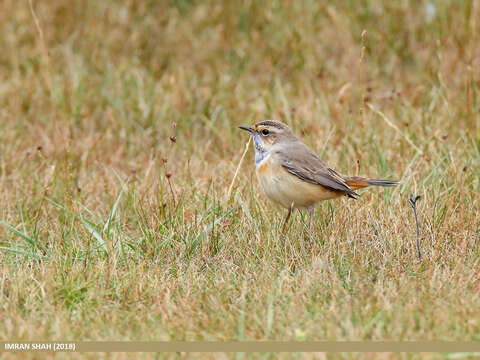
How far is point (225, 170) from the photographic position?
6.24 metres

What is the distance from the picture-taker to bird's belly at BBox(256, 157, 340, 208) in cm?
519

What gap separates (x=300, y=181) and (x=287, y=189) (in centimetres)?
14

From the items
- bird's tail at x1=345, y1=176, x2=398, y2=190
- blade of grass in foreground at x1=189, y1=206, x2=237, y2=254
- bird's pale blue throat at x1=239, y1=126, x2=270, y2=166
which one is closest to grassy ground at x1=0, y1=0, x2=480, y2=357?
blade of grass in foreground at x1=189, y1=206, x2=237, y2=254

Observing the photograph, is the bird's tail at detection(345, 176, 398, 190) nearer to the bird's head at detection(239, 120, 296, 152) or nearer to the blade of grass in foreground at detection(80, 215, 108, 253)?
the bird's head at detection(239, 120, 296, 152)

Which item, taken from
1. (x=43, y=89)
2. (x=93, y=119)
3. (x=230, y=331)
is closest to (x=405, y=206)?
(x=230, y=331)

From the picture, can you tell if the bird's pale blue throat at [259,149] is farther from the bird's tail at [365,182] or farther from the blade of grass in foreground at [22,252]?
the blade of grass in foreground at [22,252]

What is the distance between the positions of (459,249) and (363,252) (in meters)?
0.59

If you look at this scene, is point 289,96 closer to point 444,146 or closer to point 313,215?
point 444,146

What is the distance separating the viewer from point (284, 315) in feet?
12.9

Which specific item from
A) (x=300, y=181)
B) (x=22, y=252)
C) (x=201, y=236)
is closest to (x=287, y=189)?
(x=300, y=181)

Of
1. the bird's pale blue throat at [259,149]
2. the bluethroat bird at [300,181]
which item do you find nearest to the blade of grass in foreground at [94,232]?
the bluethroat bird at [300,181]

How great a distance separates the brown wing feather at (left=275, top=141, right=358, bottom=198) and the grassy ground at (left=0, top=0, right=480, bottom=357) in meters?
0.21

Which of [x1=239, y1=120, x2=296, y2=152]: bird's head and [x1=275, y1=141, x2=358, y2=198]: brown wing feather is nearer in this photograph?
[x1=275, y1=141, x2=358, y2=198]: brown wing feather

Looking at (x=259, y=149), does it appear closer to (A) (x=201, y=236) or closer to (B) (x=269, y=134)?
(B) (x=269, y=134)
